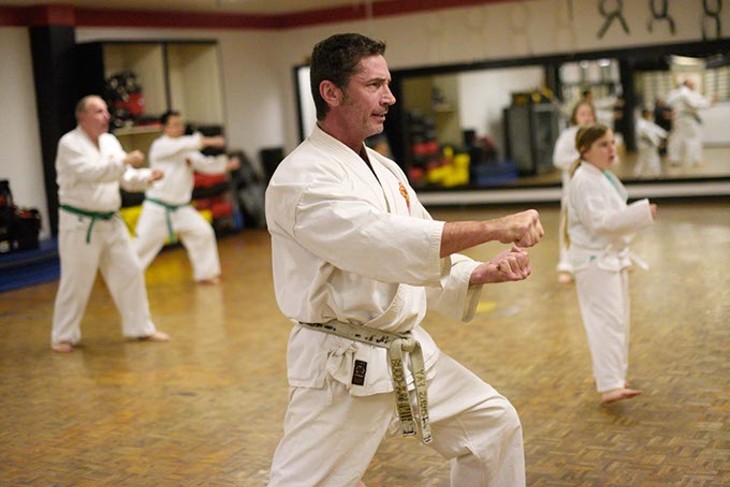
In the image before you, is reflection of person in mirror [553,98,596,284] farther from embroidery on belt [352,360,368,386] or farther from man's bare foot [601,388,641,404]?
embroidery on belt [352,360,368,386]

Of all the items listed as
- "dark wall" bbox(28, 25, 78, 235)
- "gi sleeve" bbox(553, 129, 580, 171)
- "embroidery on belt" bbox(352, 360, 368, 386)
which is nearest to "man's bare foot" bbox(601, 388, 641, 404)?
"embroidery on belt" bbox(352, 360, 368, 386)

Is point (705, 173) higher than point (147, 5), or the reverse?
point (147, 5)

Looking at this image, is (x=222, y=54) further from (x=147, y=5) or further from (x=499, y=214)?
(x=499, y=214)

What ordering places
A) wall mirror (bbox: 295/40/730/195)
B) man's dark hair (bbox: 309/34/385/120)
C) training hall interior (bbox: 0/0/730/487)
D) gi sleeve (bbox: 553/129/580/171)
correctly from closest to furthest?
man's dark hair (bbox: 309/34/385/120) < training hall interior (bbox: 0/0/730/487) < gi sleeve (bbox: 553/129/580/171) < wall mirror (bbox: 295/40/730/195)

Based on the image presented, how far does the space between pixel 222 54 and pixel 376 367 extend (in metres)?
10.7

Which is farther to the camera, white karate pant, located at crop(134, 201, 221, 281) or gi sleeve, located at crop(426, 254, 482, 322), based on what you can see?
white karate pant, located at crop(134, 201, 221, 281)

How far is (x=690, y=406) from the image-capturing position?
4.39 metres

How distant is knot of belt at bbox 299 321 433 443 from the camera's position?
2600 millimetres

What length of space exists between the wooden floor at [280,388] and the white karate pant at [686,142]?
15.2 ft

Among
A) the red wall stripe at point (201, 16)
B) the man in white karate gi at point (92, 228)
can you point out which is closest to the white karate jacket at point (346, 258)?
the man in white karate gi at point (92, 228)

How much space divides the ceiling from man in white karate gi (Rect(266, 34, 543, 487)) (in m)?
8.15

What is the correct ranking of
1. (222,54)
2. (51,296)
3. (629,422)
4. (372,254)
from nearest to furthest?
(372,254) < (629,422) < (51,296) < (222,54)

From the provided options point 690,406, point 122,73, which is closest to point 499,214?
point 122,73

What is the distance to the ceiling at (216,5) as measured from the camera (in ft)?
34.2
